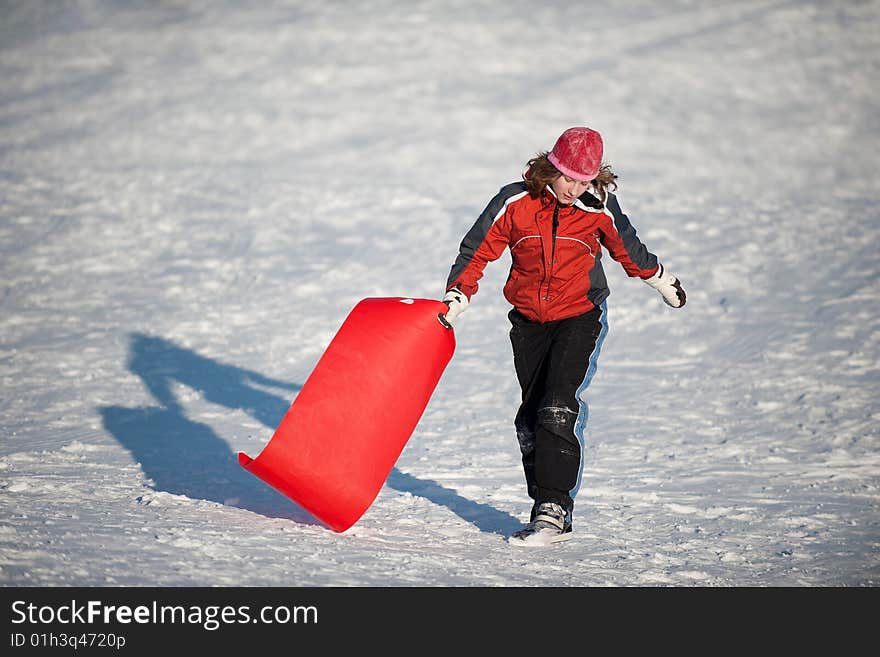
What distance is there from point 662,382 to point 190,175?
5.81 m

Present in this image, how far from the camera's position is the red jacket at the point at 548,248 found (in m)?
3.87

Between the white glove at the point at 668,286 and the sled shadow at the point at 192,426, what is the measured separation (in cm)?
156

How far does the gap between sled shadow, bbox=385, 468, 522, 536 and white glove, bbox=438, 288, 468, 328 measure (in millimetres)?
805

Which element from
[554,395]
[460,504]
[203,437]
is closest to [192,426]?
[203,437]

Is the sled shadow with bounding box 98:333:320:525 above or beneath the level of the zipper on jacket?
beneath

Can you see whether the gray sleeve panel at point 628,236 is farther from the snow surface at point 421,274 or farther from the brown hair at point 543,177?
the snow surface at point 421,274

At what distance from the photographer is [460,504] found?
4531 millimetres

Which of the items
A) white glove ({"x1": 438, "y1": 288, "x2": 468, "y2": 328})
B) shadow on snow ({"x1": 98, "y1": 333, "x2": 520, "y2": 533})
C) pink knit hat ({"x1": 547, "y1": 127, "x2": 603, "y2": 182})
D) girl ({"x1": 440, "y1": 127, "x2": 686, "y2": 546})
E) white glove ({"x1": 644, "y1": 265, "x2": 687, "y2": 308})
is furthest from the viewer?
shadow on snow ({"x1": 98, "y1": 333, "x2": 520, "y2": 533})

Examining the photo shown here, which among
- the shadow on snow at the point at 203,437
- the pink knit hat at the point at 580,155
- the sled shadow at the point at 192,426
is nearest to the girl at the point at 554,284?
the pink knit hat at the point at 580,155

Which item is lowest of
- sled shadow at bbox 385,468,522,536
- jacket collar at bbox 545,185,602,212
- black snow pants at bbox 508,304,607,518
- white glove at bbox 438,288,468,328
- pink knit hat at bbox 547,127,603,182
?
sled shadow at bbox 385,468,522,536

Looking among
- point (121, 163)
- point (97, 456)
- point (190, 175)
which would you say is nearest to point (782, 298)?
point (97, 456)

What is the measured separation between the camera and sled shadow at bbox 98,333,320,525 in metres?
4.44

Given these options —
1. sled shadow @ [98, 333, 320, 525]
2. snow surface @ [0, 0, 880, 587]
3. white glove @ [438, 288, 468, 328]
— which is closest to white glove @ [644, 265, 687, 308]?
white glove @ [438, 288, 468, 328]

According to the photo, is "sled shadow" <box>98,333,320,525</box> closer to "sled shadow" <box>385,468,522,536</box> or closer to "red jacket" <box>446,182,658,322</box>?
"sled shadow" <box>385,468,522,536</box>
